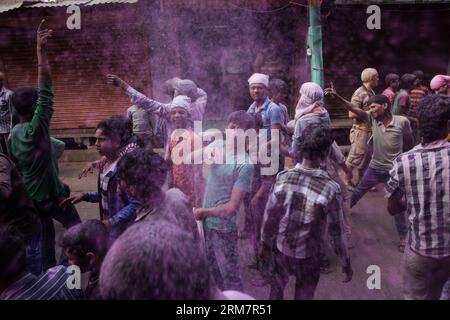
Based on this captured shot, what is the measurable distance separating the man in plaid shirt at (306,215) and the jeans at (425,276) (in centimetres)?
41

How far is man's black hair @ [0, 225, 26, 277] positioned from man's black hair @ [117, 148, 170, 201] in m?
0.73

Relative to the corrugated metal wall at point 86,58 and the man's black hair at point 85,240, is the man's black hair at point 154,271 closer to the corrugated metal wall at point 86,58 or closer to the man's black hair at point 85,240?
the man's black hair at point 85,240

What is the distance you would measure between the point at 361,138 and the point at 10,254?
487cm

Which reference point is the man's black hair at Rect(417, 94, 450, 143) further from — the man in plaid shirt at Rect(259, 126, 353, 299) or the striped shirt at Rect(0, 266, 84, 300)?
the striped shirt at Rect(0, 266, 84, 300)

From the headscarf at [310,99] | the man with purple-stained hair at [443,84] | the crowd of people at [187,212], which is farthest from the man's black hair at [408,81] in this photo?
the crowd of people at [187,212]

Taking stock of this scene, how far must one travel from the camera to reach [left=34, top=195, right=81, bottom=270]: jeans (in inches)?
139

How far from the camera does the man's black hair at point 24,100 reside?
326cm

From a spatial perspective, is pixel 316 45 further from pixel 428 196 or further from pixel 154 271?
pixel 154 271

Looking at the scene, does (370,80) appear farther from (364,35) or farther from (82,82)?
(82,82)

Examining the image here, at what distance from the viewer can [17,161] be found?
3.42 meters

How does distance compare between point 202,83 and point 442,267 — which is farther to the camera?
point 202,83
